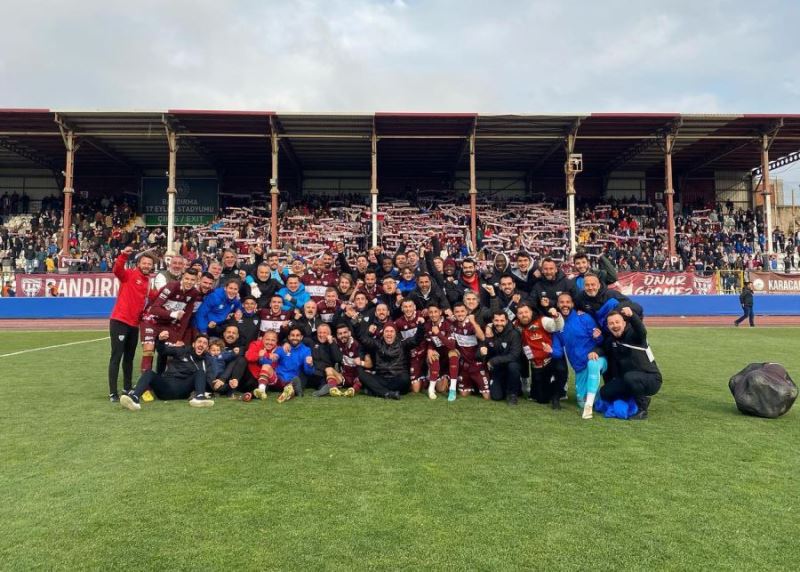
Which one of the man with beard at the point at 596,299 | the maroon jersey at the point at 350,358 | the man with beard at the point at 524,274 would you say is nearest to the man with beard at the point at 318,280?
the maroon jersey at the point at 350,358

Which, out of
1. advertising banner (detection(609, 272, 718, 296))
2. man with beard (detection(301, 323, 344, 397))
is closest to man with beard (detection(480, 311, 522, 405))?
man with beard (detection(301, 323, 344, 397))

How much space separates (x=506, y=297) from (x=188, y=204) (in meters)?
27.6

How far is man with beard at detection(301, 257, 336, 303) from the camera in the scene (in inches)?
318

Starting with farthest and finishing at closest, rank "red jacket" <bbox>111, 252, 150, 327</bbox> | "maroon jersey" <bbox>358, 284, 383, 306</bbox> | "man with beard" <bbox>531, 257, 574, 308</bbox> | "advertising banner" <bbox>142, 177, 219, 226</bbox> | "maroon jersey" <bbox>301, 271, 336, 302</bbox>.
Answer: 1. "advertising banner" <bbox>142, 177, 219, 226</bbox>
2. "maroon jersey" <bbox>301, 271, 336, 302</bbox>
3. "maroon jersey" <bbox>358, 284, 383, 306</bbox>
4. "man with beard" <bbox>531, 257, 574, 308</bbox>
5. "red jacket" <bbox>111, 252, 150, 327</bbox>

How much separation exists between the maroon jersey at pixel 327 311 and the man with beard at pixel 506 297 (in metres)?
2.20

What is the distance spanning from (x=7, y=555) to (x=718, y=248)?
2867cm

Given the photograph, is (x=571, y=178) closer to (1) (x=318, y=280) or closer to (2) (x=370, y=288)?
(1) (x=318, y=280)

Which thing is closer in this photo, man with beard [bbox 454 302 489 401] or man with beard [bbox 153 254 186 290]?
man with beard [bbox 454 302 489 401]

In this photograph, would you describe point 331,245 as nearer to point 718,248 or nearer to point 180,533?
point 718,248

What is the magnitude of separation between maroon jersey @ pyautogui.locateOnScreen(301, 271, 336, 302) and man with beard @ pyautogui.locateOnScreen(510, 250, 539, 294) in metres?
2.89

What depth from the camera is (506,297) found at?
7.13 m

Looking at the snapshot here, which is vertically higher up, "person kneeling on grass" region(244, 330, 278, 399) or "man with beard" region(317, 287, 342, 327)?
"man with beard" region(317, 287, 342, 327)

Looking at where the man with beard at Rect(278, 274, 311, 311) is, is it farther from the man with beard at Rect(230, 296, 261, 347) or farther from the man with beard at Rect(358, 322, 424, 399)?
the man with beard at Rect(358, 322, 424, 399)

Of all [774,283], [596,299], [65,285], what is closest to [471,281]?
[596,299]
